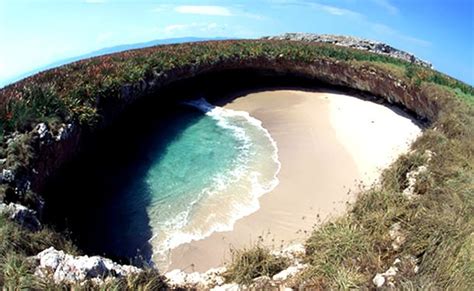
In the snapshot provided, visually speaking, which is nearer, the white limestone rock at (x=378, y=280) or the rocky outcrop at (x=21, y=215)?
the white limestone rock at (x=378, y=280)

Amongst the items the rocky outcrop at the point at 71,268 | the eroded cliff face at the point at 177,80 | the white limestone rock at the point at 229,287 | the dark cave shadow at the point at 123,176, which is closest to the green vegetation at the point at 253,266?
the white limestone rock at the point at 229,287

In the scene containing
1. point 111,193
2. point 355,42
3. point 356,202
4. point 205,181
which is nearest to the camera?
point 356,202

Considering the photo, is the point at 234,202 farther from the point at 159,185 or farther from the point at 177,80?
the point at 177,80

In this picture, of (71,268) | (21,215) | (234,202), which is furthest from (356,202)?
(21,215)

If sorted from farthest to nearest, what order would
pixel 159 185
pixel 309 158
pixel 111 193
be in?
1. pixel 309 158
2. pixel 159 185
3. pixel 111 193

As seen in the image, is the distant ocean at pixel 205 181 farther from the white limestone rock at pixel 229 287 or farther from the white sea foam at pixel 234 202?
the white limestone rock at pixel 229 287

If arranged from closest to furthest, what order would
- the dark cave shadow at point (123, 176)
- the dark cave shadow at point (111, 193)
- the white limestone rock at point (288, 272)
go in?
Answer: the white limestone rock at point (288, 272)
the dark cave shadow at point (111, 193)
the dark cave shadow at point (123, 176)

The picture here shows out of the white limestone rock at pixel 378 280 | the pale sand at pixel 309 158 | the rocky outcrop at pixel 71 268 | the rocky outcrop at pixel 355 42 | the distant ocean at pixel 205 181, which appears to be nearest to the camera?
the rocky outcrop at pixel 71 268
